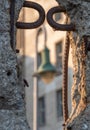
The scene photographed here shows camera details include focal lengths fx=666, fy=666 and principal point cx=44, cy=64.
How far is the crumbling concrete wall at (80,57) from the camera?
4.59 m

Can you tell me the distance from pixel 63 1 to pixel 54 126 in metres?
20.1

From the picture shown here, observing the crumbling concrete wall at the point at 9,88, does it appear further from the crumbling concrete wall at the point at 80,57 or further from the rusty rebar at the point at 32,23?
the crumbling concrete wall at the point at 80,57

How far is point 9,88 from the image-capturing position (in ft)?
14.0

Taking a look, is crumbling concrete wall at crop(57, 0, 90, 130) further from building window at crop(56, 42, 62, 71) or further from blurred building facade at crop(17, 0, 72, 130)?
building window at crop(56, 42, 62, 71)

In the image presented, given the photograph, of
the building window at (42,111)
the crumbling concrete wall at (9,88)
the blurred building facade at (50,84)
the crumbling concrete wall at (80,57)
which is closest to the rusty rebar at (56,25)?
the crumbling concrete wall at (80,57)

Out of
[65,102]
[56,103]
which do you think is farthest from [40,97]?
[65,102]

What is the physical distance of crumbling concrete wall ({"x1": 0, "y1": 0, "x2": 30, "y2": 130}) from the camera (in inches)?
165

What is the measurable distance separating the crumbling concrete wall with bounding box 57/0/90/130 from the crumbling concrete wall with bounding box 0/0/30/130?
0.46 meters

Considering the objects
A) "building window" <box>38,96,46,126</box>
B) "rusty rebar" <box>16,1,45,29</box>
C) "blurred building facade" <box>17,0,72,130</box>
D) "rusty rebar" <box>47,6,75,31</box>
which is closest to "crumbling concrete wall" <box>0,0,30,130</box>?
"rusty rebar" <box>16,1,45,29</box>

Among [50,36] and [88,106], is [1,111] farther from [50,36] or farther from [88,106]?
[50,36]

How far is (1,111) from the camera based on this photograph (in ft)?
13.8

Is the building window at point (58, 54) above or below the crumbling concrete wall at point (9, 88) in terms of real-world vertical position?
below

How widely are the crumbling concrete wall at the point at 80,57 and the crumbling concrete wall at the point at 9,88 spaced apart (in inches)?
18.1

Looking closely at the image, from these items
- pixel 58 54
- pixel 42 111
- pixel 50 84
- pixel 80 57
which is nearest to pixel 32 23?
pixel 80 57
